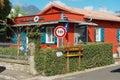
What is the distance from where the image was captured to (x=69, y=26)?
2491 centimetres

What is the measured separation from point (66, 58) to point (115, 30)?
46.8 feet

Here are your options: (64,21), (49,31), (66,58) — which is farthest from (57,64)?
(49,31)

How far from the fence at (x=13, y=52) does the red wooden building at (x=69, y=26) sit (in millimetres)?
4589

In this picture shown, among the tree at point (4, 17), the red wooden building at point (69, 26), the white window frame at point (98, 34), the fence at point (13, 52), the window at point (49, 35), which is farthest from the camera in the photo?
the white window frame at point (98, 34)

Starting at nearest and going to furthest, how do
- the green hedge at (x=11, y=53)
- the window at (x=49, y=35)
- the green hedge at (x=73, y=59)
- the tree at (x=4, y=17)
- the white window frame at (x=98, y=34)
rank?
the green hedge at (x=73, y=59), the green hedge at (x=11, y=53), the window at (x=49, y=35), the tree at (x=4, y=17), the white window frame at (x=98, y=34)

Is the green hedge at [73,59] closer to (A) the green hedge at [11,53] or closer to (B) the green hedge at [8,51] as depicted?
(A) the green hedge at [11,53]

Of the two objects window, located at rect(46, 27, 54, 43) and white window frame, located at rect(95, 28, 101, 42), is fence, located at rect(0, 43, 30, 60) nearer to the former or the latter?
window, located at rect(46, 27, 54, 43)

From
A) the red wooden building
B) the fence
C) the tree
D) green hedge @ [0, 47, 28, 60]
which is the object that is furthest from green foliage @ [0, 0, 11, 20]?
green hedge @ [0, 47, 28, 60]

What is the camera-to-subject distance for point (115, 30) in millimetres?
30719

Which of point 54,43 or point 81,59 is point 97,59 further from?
point 54,43

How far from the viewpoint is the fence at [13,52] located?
17847mm

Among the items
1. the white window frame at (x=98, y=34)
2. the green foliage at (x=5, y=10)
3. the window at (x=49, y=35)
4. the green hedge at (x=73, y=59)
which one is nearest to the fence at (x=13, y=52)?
the green hedge at (x=73, y=59)

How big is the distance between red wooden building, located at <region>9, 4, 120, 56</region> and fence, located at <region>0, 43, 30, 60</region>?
15.1 ft

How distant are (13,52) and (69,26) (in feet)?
23.1
